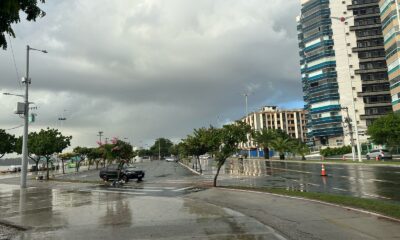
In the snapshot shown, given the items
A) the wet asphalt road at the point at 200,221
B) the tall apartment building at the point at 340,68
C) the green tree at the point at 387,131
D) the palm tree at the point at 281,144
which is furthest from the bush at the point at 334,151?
the wet asphalt road at the point at 200,221

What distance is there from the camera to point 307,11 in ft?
415

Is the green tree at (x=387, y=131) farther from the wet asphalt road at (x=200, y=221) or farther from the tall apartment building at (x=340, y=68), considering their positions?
the tall apartment building at (x=340, y=68)

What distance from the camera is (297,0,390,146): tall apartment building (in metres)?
108

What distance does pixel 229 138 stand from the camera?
85.5 ft

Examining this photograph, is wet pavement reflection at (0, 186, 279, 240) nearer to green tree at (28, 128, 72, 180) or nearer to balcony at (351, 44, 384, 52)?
green tree at (28, 128, 72, 180)

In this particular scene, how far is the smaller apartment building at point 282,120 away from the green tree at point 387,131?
410 ft

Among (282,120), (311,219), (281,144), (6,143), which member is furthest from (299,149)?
(282,120)

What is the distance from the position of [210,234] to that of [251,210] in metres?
4.67

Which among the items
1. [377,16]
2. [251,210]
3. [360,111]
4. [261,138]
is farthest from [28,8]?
[377,16]

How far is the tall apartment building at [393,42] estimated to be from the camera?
73875mm

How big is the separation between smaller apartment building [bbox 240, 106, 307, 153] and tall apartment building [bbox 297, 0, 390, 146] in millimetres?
57886

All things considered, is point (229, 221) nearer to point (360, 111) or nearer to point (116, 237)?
point (116, 237)

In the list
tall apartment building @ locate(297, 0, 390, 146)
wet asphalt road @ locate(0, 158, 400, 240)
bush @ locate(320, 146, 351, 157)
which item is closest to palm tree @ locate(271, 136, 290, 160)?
bush @ locate(320, 146, 351, 157)

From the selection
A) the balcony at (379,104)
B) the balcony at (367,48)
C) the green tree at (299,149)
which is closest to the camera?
the green tree at (299,149)
